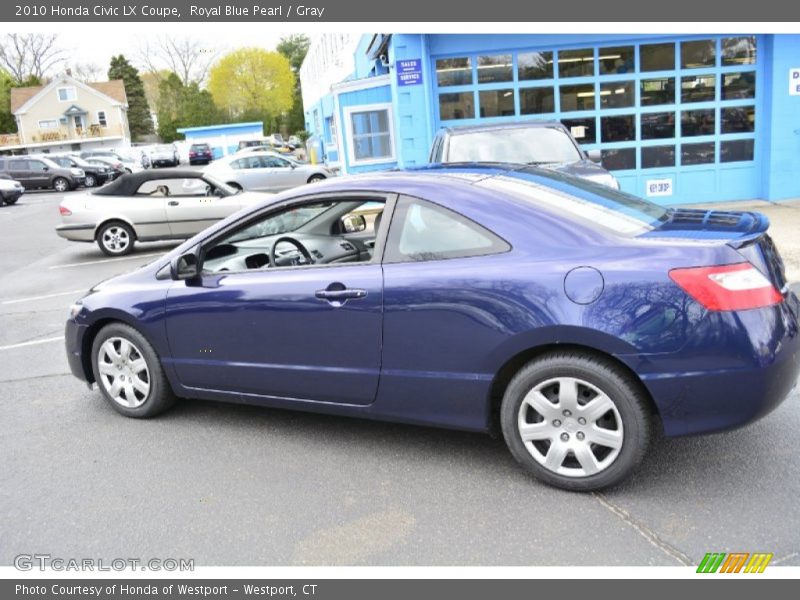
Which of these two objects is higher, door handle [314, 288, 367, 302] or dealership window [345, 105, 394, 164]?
dealership window [345, 105, 394, 164]

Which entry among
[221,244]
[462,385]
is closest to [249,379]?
[221,244]

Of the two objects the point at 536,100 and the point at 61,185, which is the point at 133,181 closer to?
the point at 536,100

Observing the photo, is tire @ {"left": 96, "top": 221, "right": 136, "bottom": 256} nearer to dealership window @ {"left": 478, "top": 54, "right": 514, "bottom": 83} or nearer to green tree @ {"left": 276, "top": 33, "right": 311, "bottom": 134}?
dealership window @ {"left": 478, "top": 54, "right": 514, "bottom": 83}

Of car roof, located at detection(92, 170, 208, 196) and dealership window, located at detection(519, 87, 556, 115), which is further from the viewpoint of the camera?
dealership window, located at detection(519, 87, 556, 115)

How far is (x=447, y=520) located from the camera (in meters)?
3.27

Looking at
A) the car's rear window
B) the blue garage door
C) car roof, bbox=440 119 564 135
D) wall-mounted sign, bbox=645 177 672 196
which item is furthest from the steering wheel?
wall-mounted sign, bbox=645 177 672 196

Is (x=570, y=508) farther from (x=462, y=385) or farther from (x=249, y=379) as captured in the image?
(x=249, y=379)

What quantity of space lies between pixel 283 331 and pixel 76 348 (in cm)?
175

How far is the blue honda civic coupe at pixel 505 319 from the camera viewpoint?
313 cm

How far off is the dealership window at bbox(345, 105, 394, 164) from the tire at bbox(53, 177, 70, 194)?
25453 millimetres

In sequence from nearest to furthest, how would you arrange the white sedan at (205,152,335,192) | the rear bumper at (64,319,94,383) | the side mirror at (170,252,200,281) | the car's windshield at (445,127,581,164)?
1. the side mirror at (170,252,200,281)
2. the rear bumper at (64,319,94,383)
3. the car's windshield at (445,127,581,164)
4. the white sedan at (205,152,335,192)

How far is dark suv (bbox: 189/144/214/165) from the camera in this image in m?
50.2

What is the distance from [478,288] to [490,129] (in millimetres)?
5348

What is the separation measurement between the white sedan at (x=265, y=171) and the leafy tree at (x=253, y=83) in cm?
5316
